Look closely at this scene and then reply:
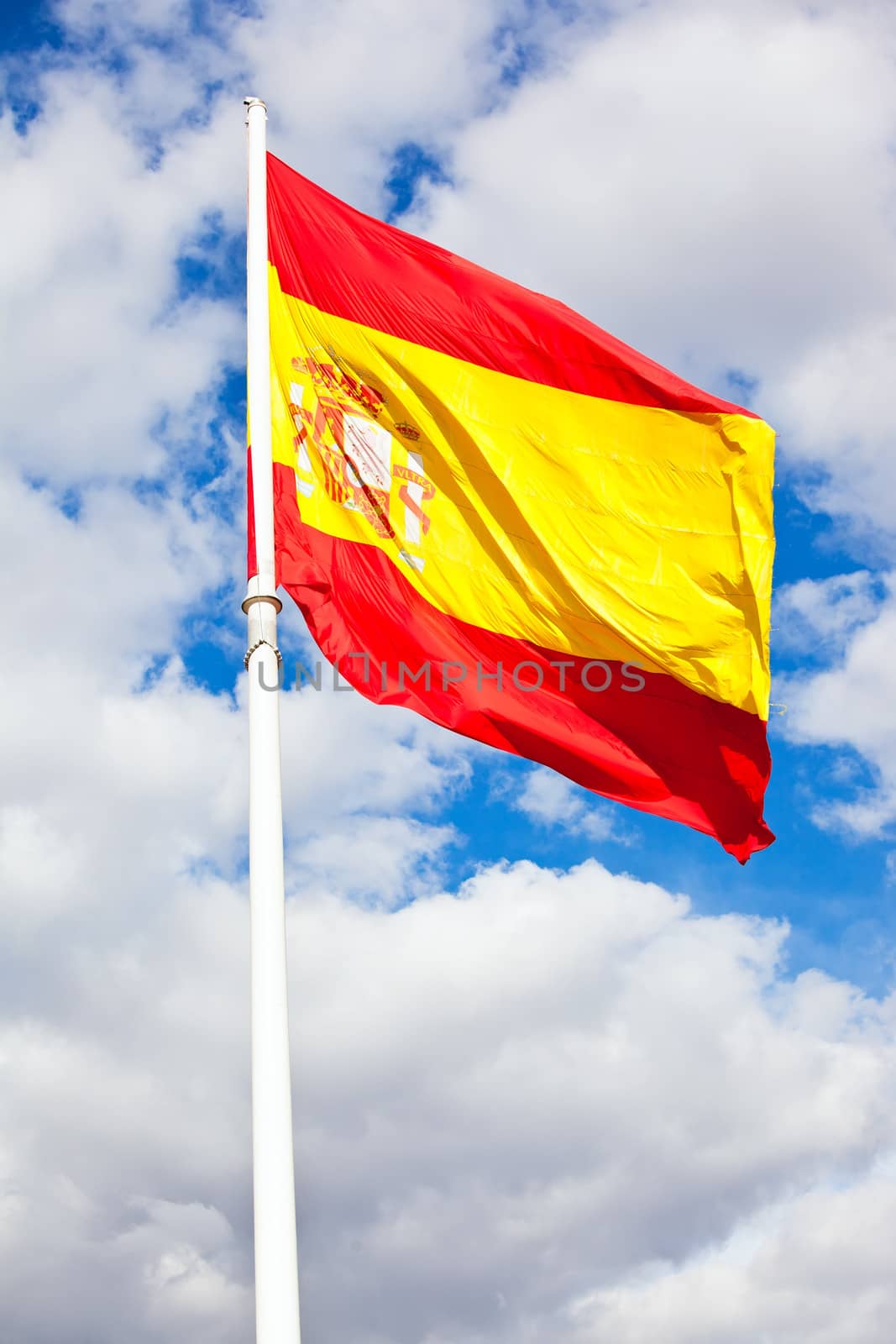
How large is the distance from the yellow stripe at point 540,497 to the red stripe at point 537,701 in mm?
230

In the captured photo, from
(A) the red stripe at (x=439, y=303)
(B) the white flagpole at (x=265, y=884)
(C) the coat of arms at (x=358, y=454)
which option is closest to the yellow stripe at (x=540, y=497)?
(C) the coat of arms at (x=358, y=454)

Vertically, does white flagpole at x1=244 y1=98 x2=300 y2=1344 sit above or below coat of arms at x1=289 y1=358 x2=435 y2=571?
below

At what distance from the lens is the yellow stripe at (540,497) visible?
15281mm

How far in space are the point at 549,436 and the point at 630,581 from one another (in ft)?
6.34

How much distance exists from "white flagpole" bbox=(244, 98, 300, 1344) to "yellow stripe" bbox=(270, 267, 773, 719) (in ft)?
3.16

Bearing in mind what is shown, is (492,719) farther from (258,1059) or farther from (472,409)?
(258,1059)

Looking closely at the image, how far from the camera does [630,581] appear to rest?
17391 mm

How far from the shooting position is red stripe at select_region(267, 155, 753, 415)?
16.0 metres

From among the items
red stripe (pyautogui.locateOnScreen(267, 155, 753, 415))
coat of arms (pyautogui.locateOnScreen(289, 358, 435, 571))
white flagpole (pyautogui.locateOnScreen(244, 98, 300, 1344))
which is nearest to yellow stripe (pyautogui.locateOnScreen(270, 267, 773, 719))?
coat of arms (pyautogui.locateOnScreen(289, 358, 435, 571))

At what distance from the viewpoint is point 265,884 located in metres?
11.5

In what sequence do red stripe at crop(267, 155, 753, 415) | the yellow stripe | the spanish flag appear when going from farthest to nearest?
red stripe at crop(267, 155, 753, 415) < the yellow stripe < the spanish flag

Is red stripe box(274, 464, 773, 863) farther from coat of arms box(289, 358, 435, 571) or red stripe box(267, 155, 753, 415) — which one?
red stripe box(267, 155, 753, 415)

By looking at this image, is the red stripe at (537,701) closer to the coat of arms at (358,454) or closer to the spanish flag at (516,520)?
the spanish flag at (516,520)

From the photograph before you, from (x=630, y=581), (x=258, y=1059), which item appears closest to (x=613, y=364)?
(x=630, y=581)
